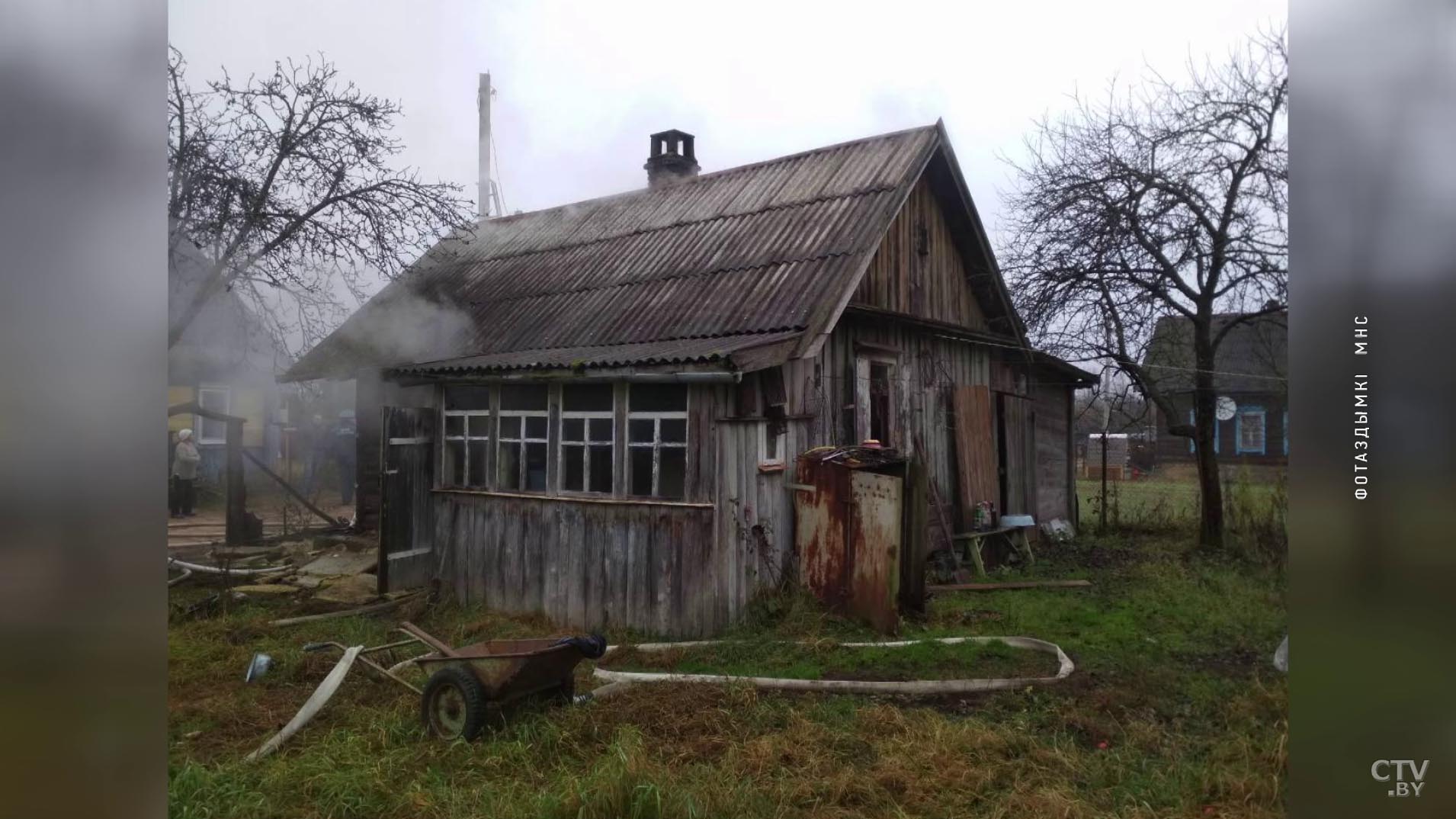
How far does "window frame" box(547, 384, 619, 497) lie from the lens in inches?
269

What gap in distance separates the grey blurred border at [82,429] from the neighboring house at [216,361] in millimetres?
1806

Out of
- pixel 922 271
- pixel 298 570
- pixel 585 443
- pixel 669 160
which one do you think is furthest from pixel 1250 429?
pixel 669 160

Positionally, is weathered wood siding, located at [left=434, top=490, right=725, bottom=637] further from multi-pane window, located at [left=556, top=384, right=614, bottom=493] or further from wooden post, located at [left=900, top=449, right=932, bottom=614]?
wooden post, located at [left=900, top=449, right=932, bottom=614]

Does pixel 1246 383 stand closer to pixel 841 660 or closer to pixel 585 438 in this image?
pixel 841 660

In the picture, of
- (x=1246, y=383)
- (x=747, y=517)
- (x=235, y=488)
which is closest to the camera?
(x=1246, y=383)

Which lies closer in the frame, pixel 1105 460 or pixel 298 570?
pixel 298 570

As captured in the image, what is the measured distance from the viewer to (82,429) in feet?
6.66

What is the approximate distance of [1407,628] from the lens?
2334mm

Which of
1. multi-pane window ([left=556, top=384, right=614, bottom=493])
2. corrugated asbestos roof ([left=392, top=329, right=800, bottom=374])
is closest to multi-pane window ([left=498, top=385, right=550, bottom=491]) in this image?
multi-pane window ([left=556, top=384, right=614, bottom=493])

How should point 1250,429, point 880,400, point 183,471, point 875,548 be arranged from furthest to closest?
point 880,400 < point 875,548 < point 183,471 < point 1250,429

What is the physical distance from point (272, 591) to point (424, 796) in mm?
3742

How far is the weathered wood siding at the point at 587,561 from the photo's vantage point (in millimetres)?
6402

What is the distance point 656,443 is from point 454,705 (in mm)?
2884

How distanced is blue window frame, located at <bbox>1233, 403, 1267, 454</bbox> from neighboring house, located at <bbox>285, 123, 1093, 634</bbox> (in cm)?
337
